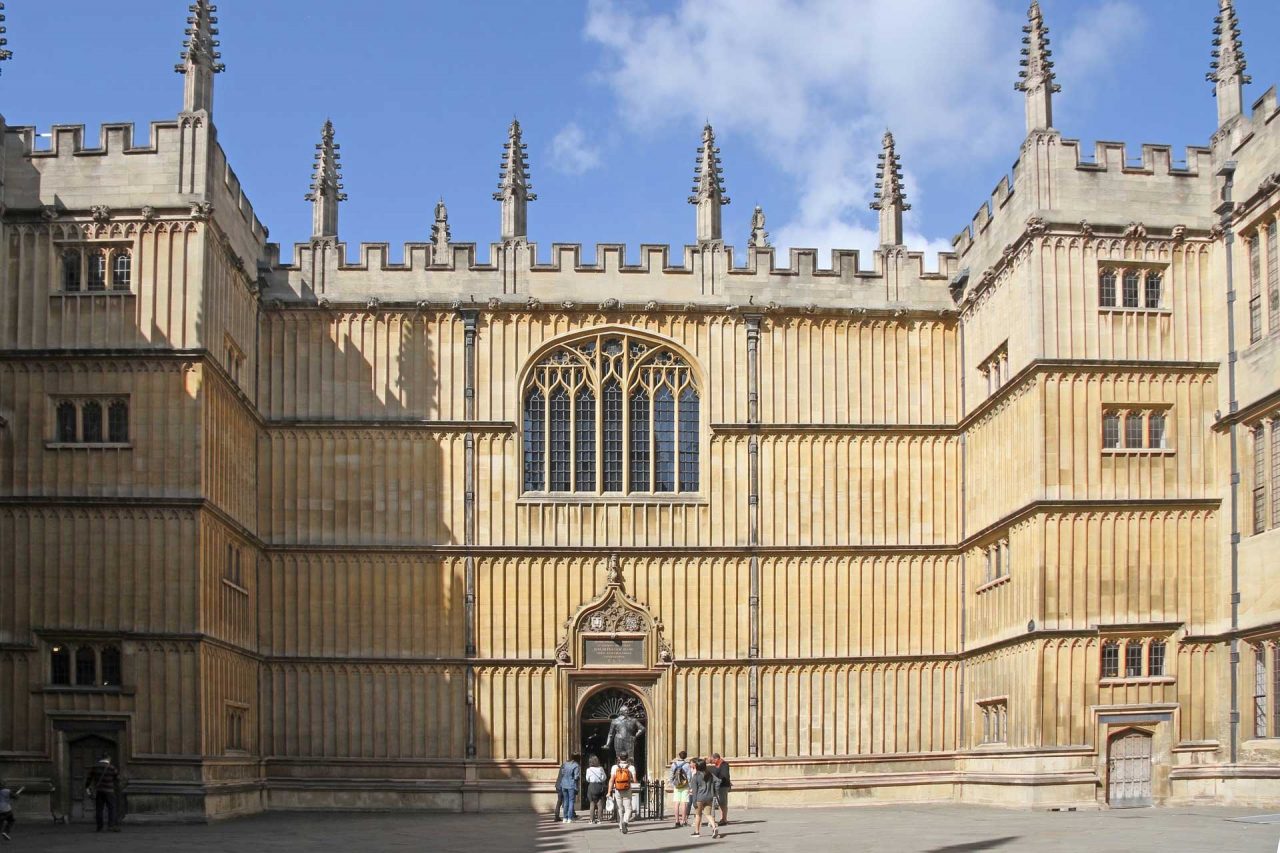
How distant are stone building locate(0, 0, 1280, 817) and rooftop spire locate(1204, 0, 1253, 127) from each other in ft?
0.35

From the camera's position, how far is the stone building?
110 feet

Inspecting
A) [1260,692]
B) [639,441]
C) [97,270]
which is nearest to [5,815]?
[97,270]

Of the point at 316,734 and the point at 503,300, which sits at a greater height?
the point at 503,300

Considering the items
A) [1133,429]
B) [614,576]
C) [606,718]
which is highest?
[1133,429]

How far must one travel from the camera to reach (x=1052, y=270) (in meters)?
35.1

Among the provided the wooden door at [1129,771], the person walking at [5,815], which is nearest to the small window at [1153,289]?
the wooden door at [1129,771]

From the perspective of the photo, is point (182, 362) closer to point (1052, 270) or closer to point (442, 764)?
point (442, 764)

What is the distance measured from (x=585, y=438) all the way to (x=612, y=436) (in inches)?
24.0

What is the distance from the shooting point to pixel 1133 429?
35.2 m

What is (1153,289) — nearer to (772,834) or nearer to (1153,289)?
(1153,289)

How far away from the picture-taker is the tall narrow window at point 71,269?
3441 cm

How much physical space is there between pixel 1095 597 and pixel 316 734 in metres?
16.7

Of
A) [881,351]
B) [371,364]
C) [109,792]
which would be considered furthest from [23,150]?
[881,351]

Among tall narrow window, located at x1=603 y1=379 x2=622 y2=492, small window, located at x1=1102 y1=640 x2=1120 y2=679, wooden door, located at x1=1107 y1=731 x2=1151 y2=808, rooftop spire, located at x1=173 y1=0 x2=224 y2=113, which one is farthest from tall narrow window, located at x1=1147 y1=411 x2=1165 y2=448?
rooftop spire, located at x1=173 y1=0 x2=224 y2=113
